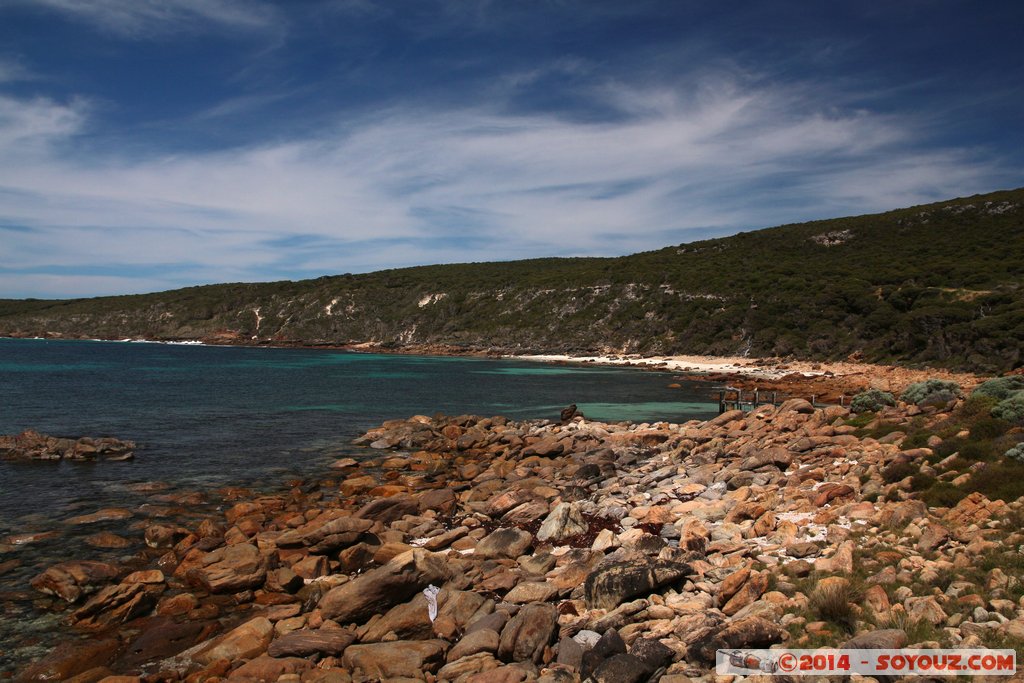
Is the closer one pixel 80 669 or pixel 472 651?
pixel 472 651

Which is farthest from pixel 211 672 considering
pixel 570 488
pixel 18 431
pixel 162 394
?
pixel 162 394

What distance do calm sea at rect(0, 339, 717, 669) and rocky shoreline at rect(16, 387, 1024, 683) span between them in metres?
2.35

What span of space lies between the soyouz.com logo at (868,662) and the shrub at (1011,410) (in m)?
9.56

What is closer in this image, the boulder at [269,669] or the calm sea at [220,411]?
the boulder at [269,669]

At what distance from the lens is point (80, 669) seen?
9.52 meters

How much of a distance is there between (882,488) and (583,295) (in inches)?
3850

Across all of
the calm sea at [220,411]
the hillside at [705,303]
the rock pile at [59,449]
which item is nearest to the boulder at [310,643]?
the calm sea at [220,411]

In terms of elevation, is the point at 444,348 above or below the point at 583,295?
below

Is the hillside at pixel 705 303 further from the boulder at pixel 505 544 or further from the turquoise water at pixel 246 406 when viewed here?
the boulder at pixel 505 544

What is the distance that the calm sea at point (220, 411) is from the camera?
18.0 m

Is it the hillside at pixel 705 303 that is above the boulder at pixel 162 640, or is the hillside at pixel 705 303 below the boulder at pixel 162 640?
above

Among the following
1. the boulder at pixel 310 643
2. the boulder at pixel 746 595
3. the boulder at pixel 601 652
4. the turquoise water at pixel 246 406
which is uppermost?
the boulder at pixel 746 595

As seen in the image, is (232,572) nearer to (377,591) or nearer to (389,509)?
(377,591)

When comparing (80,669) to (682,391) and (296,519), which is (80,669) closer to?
(296,519)
